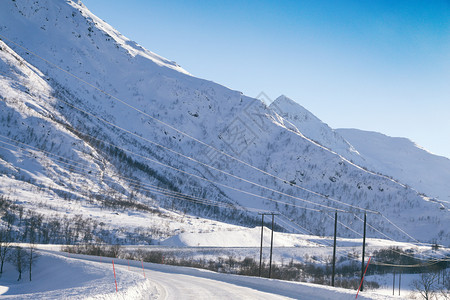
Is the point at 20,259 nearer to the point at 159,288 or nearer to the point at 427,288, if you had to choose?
the point at 159,288

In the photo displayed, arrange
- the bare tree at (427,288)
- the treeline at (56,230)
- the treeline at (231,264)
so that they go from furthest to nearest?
the treeline at (56,230) → the treeline at (231,264) → the bare tree at (427,288)

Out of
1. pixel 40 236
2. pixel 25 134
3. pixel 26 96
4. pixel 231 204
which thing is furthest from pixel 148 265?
pixel 26 96

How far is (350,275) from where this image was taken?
90.4 m

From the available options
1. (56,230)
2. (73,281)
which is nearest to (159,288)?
(73,281)

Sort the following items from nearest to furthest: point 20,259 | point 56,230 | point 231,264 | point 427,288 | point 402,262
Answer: point 20,259 → point 427,288 → point 231,264 → point 56,230 → point 402,262

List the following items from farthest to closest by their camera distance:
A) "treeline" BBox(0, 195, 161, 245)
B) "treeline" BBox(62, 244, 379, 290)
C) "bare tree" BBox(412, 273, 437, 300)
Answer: "treeline" BBox(0, 195, 161, 245), "treeline" BBox(62, 244, 379, 290), "bare tree" BBox(412, 273, 437, 300)

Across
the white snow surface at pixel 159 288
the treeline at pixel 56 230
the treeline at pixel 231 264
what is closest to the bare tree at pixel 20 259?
the treeline at pixel 231 264

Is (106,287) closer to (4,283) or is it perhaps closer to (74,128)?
A: (4,283)

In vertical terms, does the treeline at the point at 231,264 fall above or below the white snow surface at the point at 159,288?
below

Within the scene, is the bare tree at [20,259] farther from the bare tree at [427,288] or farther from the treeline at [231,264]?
the bare tree at [427,288]

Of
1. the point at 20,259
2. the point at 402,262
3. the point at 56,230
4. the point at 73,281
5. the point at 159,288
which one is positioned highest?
the point at 159,288

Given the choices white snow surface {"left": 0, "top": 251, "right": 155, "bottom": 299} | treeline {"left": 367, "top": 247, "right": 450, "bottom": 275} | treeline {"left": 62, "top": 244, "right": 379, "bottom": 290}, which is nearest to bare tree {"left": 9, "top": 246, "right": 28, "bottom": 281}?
white snow surface {"left": 0, "top": 251, "right": 155, "bottom": 299}

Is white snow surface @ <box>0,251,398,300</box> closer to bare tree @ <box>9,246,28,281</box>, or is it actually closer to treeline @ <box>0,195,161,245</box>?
bare tree @ <box>9,246,28,281</box>

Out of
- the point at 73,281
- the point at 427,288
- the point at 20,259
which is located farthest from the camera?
the point at 427,288
